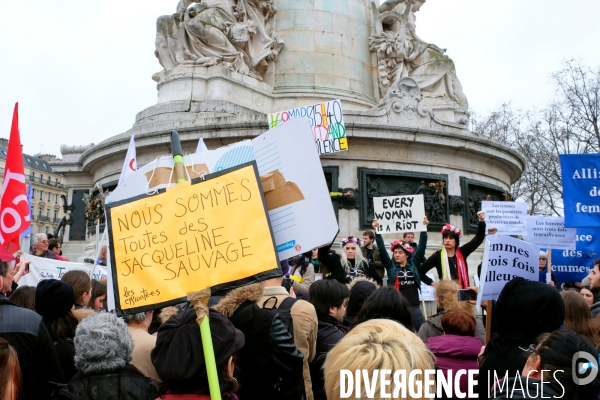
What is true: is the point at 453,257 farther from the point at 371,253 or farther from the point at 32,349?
the point at 32,349

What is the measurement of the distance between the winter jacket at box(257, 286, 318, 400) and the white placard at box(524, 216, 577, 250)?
6878 mm

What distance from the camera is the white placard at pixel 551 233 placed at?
32.1ft

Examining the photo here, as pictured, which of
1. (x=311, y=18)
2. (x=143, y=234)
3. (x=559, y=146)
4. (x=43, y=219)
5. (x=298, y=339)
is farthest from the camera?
(x=43, y=219)

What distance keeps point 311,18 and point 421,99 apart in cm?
496

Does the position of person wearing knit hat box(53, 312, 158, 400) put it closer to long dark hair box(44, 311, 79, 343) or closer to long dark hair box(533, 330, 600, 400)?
long dark hair box(44, 311, 79, 343)

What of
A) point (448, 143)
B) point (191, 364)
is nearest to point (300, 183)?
point (191, 364)

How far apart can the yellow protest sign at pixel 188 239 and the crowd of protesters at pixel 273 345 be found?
18 centimetres

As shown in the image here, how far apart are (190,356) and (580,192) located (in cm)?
771

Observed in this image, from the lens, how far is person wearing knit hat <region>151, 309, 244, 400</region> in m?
2.94

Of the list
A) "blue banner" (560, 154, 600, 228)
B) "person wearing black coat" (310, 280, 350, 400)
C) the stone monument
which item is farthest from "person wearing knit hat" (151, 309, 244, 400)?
the stone monument

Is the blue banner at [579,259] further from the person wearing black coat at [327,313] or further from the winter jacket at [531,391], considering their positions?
the winter jacket at [531,391]

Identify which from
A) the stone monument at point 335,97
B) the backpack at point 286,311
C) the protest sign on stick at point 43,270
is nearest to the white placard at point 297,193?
the backpack at point 286,311

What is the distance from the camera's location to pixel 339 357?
2.46 meters

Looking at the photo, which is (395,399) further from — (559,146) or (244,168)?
(559,146)
